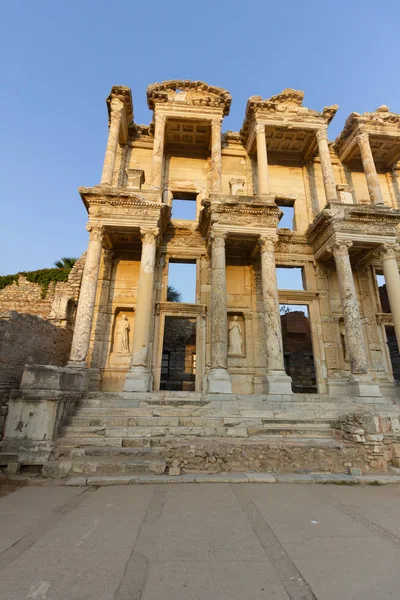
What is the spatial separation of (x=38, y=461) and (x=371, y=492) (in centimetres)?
633

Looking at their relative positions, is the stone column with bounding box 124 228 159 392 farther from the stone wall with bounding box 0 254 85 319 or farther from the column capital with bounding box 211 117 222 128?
the column capital with bounding box 211 117 222 128

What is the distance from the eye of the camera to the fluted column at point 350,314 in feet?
38.9

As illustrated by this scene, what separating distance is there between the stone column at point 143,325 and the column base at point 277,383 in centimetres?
428

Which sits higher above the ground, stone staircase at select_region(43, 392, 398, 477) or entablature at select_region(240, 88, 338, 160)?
entablature at select_region(240, 88, 338, 160)

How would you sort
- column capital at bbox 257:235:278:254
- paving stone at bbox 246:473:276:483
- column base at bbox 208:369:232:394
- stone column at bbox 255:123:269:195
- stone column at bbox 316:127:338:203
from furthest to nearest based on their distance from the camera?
stone column at bbox 316:127:338:203 → stone column at bbox 255:123:269:195 → column capital at bbox 257:235:278:254 → column base at bbox 208:369:232:394 → paving stone at bbox 246:473:276:483

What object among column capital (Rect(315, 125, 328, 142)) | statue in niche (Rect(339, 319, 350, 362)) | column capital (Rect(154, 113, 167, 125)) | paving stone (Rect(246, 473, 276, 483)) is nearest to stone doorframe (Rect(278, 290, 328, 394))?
statue in niche (Rect(339, 319, 350, 362))

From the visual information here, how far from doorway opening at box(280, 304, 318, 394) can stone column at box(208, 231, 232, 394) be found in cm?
957

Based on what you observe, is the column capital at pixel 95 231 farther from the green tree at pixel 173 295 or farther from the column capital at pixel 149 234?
the green tree at pixel 173 295

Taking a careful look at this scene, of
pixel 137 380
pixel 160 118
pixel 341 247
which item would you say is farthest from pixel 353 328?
pixel 160 118

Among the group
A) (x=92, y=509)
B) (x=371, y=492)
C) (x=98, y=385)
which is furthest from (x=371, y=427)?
(x=98, y=385)

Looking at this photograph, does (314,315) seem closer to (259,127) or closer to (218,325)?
(218,325)

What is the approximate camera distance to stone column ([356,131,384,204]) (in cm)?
1483

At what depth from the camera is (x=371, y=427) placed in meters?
7.18

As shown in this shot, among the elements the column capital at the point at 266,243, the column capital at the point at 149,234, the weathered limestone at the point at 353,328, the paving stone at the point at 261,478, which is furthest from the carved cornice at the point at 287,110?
the paving stone at the point at 261,478
